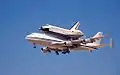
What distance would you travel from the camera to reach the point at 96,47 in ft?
158

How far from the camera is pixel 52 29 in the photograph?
43.7 m

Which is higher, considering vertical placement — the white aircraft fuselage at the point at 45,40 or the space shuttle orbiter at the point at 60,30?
the space shuttle orbiter at the point at 60,30

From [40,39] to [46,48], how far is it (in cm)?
255

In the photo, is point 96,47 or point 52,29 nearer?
point 52,29

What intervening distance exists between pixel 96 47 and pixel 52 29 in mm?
8241

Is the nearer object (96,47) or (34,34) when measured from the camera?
(34,34)

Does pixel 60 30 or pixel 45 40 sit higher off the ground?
pixel 60 30

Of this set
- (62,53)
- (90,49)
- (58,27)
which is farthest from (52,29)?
(90,49)

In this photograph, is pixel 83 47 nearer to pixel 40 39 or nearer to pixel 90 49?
pixel 90 49

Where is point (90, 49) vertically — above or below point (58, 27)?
below

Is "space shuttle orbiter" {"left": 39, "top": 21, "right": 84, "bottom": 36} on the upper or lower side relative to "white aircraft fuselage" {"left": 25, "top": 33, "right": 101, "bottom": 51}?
upper

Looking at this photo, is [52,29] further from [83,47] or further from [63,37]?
[83,47]

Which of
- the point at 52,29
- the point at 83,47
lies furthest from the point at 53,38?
the point at 83,47

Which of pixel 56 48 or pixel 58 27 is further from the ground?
pixel 58 27
